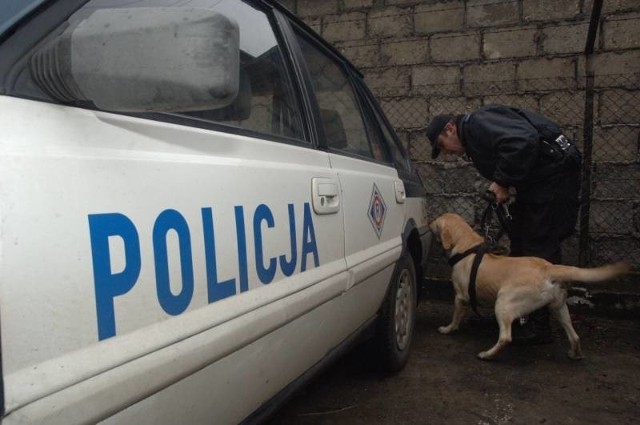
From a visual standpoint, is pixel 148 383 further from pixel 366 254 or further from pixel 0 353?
pixel 366 254

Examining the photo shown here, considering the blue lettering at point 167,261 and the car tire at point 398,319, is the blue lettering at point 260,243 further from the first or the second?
the car tire at point 398,319

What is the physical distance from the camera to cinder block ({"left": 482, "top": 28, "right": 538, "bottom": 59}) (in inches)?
193

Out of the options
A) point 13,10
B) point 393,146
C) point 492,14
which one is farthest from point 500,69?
point 13,10

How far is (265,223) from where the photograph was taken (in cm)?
146

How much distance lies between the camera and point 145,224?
1.03 meters

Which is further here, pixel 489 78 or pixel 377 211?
pixel 489 78

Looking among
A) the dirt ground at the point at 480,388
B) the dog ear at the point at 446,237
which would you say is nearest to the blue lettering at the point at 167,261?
the dirt ground at the point at 480,388

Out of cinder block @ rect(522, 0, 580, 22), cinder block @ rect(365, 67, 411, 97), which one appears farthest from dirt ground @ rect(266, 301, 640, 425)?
cinder block @ rect(522, 0, 580, 22)

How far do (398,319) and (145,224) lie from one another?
7.51ft

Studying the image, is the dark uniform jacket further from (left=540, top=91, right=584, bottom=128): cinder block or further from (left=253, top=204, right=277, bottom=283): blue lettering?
(left=253, top=204, right=277, bottom=283): blue lettering

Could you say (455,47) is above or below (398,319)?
above

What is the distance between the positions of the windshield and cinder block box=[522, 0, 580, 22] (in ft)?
15.9

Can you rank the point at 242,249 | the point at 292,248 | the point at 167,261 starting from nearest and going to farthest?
the point at 167,261 < the point at 242,249 < the point at 292,248

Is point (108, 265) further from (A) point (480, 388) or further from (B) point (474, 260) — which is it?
(B) point (474, 260)
